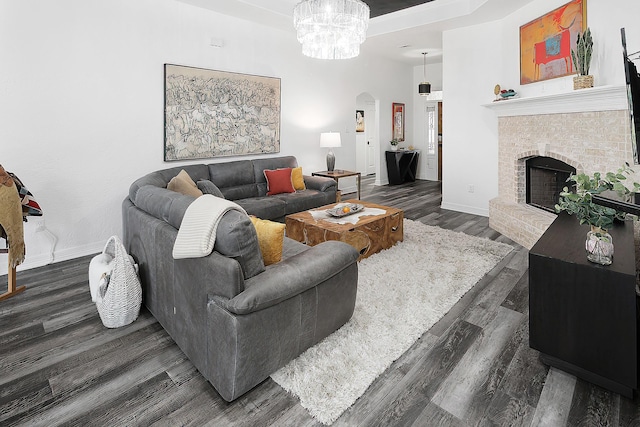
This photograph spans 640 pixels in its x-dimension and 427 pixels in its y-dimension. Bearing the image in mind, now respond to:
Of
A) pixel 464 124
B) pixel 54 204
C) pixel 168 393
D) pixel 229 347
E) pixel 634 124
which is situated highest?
pixel 464 124

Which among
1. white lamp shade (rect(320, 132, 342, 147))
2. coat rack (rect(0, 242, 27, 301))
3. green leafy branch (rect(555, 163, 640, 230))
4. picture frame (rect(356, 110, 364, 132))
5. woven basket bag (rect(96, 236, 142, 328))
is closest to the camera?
green leafy branch (rect(555, 163, 640, 230))

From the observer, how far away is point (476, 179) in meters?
5.57

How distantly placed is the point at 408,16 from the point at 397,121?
10.7ft

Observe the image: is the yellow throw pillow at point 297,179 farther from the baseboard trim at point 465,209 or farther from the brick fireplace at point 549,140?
the brick fireplace at point 549,140

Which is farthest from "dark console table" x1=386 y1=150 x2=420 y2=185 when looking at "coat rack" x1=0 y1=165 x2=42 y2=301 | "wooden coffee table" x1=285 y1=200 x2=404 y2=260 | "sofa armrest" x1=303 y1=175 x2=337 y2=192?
"coat rack" x1=0 y1=165 x2=42 y2=301

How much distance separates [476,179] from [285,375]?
4.68 m

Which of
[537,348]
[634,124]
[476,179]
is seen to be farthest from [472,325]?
[476,179]

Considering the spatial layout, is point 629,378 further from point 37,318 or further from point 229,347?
point 37,318

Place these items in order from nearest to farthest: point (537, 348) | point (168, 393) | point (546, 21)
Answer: point (168, 393)
point (537, 348)
point (546, 21)

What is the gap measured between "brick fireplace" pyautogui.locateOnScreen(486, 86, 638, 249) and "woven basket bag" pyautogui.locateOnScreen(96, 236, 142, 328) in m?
3.82

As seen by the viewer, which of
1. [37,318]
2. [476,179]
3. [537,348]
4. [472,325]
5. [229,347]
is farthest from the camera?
[476,179]

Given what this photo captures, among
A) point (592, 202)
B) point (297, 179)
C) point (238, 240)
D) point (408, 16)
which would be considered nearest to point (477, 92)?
point (408, 16)

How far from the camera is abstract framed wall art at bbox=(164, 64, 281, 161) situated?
14.6 ft

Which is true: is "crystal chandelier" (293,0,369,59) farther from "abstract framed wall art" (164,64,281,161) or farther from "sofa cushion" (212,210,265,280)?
"sofa cushion" (212,210,265,280)
